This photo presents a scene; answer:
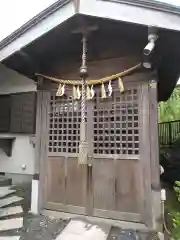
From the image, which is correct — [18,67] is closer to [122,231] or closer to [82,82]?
[82,82]

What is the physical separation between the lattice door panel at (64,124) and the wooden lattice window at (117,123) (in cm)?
39

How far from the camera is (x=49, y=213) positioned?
417 cm

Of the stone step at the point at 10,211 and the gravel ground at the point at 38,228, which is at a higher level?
the stone step at the point at 10,211

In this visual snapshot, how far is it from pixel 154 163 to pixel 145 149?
25 centimetres

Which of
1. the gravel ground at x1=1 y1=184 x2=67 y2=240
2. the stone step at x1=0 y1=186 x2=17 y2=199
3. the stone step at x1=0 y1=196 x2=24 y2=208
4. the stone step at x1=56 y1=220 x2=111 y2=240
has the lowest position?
the gravel ground at x1=1 y1=184 x2=67 y2=240

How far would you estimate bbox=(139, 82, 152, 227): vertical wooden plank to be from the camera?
11.7 ft

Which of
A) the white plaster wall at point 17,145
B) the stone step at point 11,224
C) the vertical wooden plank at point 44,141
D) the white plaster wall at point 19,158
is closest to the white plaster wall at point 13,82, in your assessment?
the white plaster wall at point 17,145

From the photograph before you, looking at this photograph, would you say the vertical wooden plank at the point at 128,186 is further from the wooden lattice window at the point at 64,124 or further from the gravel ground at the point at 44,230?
the wooden lattice window at the point at 64,124

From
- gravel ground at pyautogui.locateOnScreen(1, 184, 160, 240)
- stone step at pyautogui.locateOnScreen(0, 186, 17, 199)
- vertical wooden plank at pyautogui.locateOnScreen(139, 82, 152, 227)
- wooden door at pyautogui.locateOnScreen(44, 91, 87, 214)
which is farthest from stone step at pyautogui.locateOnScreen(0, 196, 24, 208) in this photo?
vertical wooden plank at pyautogui.locateOnScreen(139, 82, 152, 227)

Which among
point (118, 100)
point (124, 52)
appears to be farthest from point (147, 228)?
point (124, 52)

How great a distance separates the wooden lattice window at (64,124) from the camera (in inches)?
166

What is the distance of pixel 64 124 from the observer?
4.32 m

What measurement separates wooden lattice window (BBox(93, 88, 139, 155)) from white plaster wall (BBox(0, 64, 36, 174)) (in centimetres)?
282

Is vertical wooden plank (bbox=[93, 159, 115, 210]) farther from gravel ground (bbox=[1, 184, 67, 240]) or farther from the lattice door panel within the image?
gravel ground (bbox=[1, 184, 67, 240])
